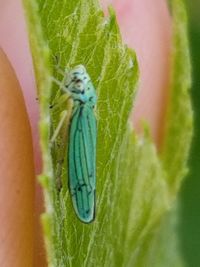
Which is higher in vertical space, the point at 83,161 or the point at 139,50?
the point at 139,50

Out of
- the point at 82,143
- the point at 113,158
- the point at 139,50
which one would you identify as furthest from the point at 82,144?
the point at 139,50

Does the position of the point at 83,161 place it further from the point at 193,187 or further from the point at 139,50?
the point at 193,187

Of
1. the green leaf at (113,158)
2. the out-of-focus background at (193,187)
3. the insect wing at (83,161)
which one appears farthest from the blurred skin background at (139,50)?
the out-of-focus background at (193,187)

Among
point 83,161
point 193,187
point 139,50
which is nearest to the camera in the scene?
point 83,161

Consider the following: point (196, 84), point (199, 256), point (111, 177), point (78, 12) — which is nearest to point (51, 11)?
point (78, 12)

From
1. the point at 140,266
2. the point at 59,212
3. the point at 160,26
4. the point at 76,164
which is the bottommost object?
the point at 140,266

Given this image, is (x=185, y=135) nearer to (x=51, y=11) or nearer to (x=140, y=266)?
(x=140, y=266)
